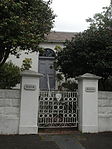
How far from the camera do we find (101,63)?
33.4ft

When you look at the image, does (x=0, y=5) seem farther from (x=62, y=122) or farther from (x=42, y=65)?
(x=42, y=65)

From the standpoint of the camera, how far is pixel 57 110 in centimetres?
812

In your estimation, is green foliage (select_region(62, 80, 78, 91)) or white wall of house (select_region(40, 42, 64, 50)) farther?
white wall of house (select_region(40, 42, 64, 50))

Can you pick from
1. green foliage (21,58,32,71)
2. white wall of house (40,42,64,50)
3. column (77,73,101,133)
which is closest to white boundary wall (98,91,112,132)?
column (77,73,101,133)

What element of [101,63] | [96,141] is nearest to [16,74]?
[101,63]

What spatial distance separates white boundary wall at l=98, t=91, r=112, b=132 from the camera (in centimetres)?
813

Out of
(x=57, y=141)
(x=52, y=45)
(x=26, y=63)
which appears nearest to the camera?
(x=57, y=141)

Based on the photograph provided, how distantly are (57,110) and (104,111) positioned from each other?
1.60 m

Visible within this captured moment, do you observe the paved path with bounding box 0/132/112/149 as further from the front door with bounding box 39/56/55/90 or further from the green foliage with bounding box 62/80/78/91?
the front door with bounding box 39/56/55/90

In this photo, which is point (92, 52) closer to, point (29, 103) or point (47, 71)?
point (29, 103)

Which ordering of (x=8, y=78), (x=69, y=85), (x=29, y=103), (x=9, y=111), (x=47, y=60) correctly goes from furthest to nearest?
(x=47, y=60)
(x=69, y=85)
(x=8, y=78)
(x=29, y=103)
(x=9, y=111)

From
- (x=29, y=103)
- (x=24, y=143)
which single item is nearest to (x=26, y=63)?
(x=29, y=103)

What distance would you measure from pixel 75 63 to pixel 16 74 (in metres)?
3.25

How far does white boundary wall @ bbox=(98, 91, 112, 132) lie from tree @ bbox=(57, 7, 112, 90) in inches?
87.4
